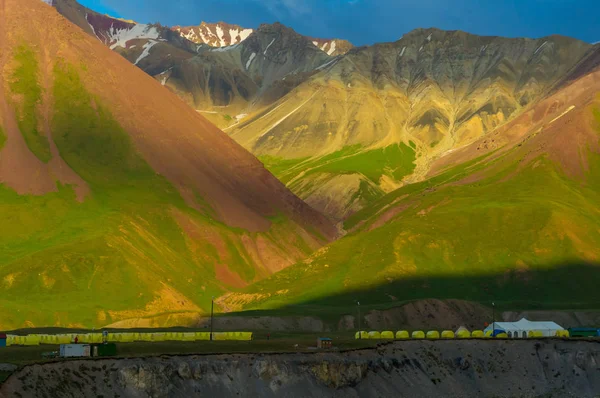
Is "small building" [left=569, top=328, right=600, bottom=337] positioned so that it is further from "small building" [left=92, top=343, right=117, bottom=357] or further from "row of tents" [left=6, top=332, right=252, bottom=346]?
"small building" [left=92, top=343, right=117, bottom=357]

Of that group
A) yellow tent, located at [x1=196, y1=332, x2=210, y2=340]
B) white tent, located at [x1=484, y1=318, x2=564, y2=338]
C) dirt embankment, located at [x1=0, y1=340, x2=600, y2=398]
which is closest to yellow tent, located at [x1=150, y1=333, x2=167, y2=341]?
yellow tent, located at [x1=196, y1=332, x2=210, y2=340]

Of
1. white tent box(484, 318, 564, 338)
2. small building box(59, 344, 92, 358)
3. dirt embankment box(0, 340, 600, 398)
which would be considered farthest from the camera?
white tent box(484, 318, 564, 338)

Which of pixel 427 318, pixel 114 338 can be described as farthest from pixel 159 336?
pixel 427 318

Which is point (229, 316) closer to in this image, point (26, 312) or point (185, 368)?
point (26, 312)

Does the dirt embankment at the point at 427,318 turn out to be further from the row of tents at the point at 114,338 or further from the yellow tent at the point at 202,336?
the row of tents at the point at 114,338

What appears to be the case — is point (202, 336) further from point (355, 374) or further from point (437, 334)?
point (437, 334)

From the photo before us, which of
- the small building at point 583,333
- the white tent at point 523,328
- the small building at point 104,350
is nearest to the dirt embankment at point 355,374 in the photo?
the small building at point 104,350
